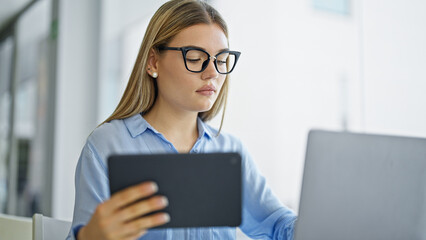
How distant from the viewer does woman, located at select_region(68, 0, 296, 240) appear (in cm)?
118

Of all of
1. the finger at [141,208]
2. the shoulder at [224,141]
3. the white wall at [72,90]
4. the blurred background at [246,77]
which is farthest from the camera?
the white wall at [72,90]

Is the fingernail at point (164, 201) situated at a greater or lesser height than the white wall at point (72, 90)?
lesser

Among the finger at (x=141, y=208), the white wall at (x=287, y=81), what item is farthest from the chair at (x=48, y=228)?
the white wall at (x=287, y=81)

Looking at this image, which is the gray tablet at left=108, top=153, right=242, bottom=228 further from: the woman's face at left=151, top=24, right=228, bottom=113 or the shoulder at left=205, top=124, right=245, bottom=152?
the shoulder at left=205, top=124, right=245, bottom=152

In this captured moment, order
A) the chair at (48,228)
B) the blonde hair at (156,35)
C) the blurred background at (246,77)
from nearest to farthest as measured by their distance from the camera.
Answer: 1. the chair at (48,228)
2. the blonde hair at (156,35)
3. the blurred background at (246,77)

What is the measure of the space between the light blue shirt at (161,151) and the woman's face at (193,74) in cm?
14

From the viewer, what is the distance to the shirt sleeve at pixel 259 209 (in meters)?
1.29

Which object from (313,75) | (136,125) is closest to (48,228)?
(136,125)

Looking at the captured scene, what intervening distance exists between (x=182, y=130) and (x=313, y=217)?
1.96 feet

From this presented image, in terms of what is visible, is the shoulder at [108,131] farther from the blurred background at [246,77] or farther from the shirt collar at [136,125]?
the blurred background at [246,77]

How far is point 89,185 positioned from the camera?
1067 mm

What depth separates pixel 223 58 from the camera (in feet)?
4.11

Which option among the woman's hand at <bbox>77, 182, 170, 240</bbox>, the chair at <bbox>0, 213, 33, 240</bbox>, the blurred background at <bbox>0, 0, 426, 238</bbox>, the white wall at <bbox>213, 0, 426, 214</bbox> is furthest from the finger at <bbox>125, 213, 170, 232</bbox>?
the white wall at <bbox>213, 0, 426, 214</bbox>

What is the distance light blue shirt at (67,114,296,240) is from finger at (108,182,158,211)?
0.87ft
